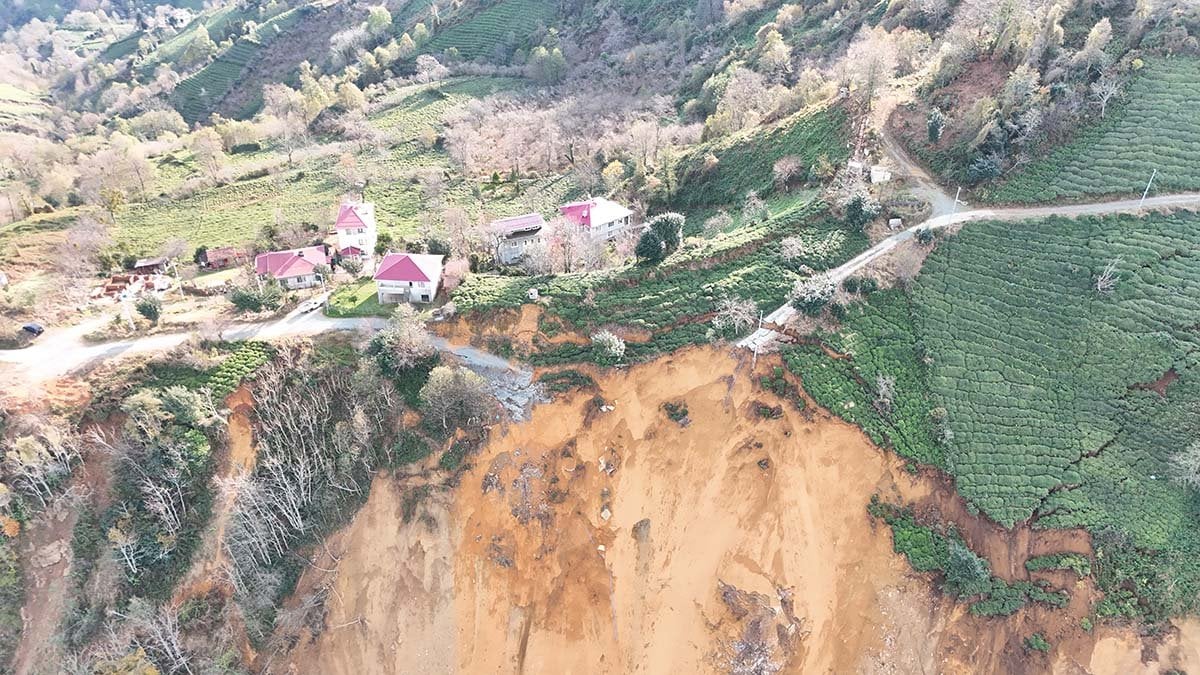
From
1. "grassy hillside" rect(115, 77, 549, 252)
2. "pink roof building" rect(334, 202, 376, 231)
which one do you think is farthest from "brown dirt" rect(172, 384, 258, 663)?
"grassy hillside" rect(115, 77, 549, 252)

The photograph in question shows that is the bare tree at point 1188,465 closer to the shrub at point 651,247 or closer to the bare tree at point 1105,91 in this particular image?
the bare tree at point 1105,91

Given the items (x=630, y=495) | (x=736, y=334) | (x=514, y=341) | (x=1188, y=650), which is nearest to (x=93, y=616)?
(x=514, y=341)

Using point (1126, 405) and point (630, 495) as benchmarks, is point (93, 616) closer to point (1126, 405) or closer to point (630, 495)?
point (630, 495)

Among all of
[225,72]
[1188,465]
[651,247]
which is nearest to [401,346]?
[651,247]

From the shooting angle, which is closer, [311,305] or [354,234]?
[311,305]

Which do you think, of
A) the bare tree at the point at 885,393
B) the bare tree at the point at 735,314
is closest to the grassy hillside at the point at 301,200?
the bare tree at the point at 735,314

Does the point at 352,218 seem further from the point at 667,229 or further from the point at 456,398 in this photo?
the point at 667,229
